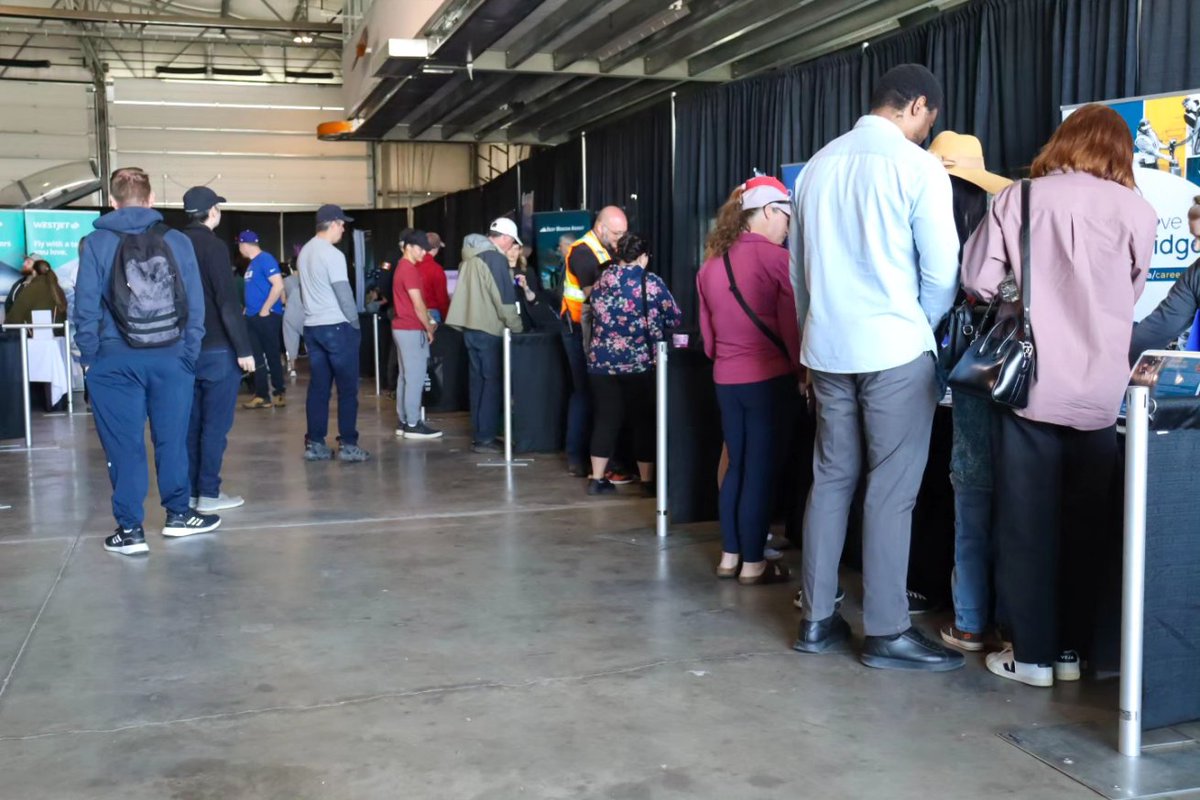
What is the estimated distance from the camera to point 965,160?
3766 millimetres

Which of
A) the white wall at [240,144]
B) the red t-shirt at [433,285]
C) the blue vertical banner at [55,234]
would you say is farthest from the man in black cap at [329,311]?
the white wall at [240,144]

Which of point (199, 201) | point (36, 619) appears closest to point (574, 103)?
point (199, 201)

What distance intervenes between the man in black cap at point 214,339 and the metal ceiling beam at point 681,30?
135 inches

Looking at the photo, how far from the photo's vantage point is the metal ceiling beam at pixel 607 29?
758 centimetres

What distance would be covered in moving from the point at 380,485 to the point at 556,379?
143 cm

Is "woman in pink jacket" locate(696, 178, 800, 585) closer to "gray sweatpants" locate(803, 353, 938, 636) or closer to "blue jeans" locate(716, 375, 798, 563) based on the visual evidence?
"blue jeans" locate(716, 375, 798, 563)

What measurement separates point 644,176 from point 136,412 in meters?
6.30

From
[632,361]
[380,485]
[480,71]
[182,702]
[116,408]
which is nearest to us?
[182,702]

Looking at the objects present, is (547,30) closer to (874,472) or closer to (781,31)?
(781,31)

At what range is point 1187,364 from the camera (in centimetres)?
255

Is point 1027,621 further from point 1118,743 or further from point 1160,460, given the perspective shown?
point 1160,460

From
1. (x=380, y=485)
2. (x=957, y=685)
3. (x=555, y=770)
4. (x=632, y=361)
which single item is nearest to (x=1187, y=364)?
(x=957, y=685)

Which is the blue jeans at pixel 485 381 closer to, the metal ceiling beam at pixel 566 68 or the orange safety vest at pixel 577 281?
the orange safety vest at pixel 577 281

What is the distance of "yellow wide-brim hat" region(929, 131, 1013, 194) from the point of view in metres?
3.67
